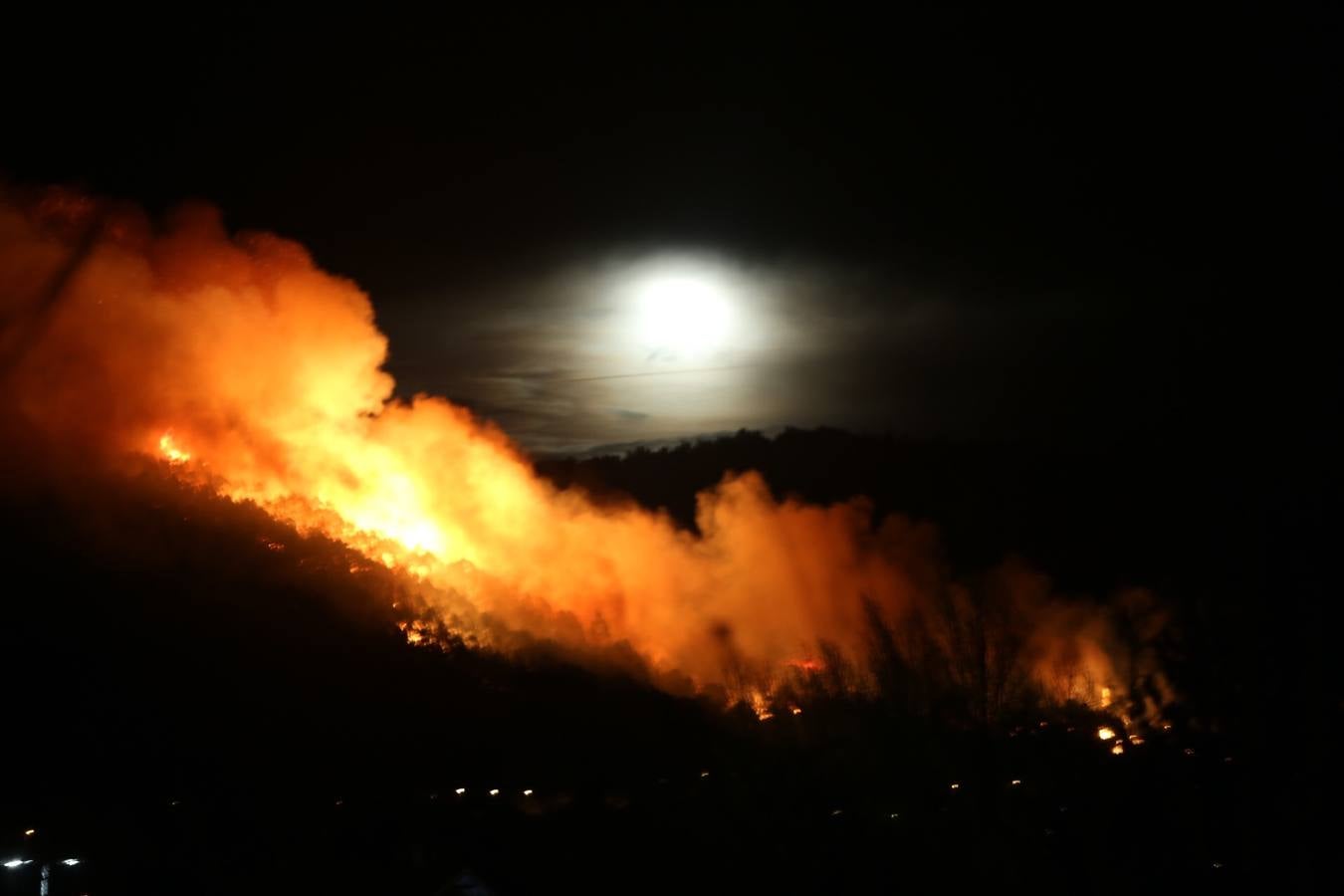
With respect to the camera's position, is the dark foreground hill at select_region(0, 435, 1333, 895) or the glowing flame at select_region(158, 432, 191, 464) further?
the glowing flame at select_region(158, 432, 191, 464)

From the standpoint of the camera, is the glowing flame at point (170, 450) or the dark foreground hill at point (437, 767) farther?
the glowing flame at point (170, 450)

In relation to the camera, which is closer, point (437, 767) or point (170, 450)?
point (437, 767)

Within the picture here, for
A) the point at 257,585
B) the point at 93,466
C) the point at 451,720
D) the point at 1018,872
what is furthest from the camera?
the point at 93,466

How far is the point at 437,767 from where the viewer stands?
69.9ft

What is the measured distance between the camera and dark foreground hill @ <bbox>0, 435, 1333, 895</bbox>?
11969mm

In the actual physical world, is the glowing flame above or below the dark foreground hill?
above

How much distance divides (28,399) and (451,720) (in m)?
16.2

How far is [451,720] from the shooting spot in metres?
23.9

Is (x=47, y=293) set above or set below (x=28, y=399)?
above

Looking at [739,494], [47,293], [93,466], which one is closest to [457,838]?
[93,466]

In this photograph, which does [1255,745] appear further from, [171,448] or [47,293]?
[47,293]

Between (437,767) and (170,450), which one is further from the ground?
(170,450)

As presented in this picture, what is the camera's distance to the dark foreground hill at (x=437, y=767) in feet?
39.3

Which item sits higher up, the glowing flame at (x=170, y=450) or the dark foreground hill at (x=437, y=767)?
the glowing flame at (x=170, y=450)
